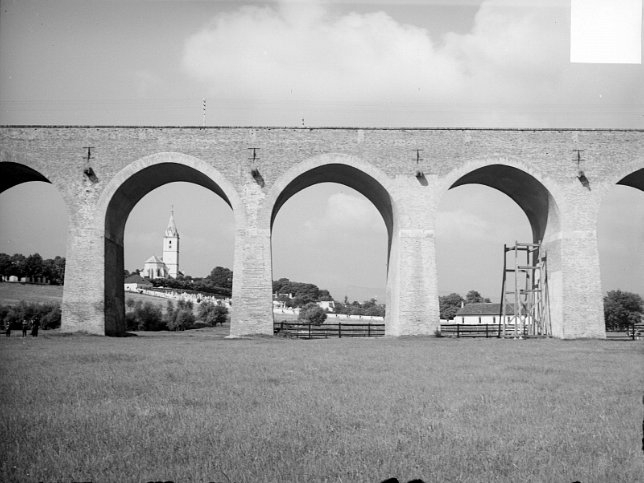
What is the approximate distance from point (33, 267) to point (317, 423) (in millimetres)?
62181

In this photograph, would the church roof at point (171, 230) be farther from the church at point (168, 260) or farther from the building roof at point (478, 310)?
the building roof at point (478, 310)

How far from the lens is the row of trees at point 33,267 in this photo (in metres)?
55.5

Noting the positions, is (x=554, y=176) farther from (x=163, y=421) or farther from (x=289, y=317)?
(x=289, y=317)

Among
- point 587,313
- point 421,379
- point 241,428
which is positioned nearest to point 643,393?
point 421,379

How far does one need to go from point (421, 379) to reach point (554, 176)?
50.3 ft

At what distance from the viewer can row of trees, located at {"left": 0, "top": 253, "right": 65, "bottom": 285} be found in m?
55.5

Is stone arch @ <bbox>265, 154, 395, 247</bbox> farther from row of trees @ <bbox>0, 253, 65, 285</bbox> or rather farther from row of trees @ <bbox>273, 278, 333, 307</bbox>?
row of trees @ <bbox>273, 278, 333, 307</bbox>

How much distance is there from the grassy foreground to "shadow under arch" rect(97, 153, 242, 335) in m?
11.9

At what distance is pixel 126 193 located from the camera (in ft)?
78.0

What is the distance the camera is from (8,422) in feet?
20.0

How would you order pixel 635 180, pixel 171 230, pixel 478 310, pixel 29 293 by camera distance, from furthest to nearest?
pixel 171 230
pixel 478 310
pixel 29 293
pixel 635 180

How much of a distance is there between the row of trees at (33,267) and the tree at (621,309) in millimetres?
48927

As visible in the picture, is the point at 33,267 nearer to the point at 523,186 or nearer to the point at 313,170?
the point at 313,170

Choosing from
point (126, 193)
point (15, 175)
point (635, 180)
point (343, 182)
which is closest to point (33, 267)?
point (15, 175)
